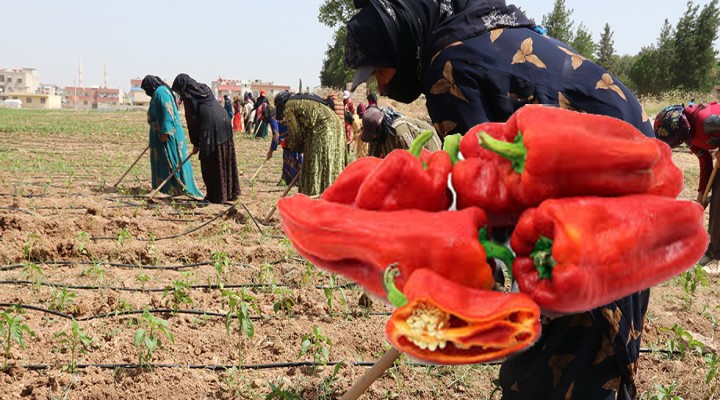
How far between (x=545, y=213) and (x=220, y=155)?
656 centimetres

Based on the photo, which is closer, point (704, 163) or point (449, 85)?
point (449, 85)

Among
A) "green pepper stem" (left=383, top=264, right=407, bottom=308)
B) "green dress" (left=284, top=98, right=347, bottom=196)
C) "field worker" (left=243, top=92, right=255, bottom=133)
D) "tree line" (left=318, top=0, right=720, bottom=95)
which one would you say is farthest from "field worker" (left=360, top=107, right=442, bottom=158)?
"tree line" (left=318, top=0, right=720, bottom=95)

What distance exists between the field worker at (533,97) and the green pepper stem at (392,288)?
66 centimetres

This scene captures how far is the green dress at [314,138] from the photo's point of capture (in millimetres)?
6152

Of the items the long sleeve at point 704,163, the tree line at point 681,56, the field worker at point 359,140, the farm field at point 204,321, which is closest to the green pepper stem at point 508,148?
the farm field at point 204,321

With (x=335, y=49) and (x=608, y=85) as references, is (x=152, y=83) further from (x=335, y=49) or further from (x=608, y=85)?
(x=335, y=49)

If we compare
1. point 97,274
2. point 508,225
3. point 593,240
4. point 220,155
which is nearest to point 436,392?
point 508,225

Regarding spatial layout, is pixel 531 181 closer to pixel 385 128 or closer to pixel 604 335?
pixel 604 335

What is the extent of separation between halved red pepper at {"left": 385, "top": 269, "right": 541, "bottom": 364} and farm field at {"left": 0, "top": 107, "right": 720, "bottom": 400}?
166 centimetres

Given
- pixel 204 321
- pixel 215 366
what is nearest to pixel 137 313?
pixel 204 321

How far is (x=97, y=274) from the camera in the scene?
3.95 m

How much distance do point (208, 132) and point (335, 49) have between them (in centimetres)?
3794

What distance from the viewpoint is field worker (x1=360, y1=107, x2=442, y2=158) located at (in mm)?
4898

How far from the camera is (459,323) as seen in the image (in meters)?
0.88
